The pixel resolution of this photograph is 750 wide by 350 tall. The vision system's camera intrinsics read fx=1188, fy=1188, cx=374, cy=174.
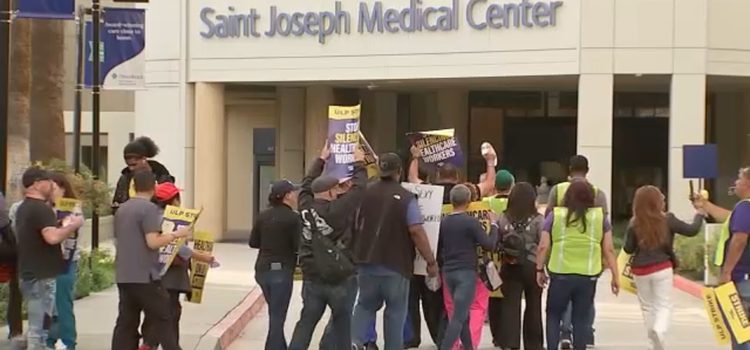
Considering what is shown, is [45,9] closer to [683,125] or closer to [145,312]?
[145,312]

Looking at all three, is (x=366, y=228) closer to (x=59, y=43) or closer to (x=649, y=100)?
(x=59, y=43)

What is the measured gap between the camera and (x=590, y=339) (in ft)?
41.4

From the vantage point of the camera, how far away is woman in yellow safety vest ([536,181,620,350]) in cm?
1098

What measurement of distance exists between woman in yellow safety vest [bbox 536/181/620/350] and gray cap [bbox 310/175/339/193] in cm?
209

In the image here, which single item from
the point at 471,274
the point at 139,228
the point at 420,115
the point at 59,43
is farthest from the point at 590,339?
the point at 420,115

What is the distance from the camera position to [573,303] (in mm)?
11227

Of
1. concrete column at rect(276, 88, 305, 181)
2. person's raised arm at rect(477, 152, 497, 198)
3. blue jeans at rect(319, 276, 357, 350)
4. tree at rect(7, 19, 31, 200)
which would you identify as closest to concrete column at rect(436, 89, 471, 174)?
concrete column at rect(276, 88, 305, 181)

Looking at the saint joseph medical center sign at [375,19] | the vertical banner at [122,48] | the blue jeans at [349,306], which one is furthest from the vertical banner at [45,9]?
the saint joseph medical center sign at [375,19]

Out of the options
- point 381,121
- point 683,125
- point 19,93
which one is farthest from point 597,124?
point 19,93

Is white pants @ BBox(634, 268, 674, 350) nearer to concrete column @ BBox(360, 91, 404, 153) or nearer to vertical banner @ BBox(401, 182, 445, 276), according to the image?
vertical banner @ BBox(401, 182, 445, 276)

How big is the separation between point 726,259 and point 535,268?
7.22 feet

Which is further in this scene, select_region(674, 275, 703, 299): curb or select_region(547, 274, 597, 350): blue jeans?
select_region(674, 275, 703, 299): curb

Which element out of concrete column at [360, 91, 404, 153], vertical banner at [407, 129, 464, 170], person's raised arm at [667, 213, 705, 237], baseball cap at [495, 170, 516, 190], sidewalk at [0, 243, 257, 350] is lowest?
sidewalk at [0, 243, 257, 350]

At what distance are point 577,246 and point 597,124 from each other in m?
14.7
